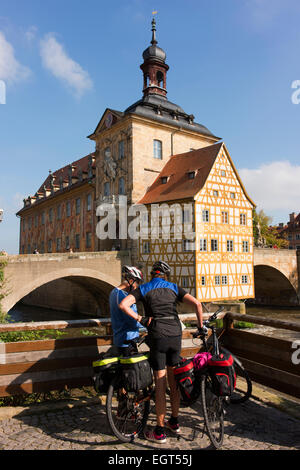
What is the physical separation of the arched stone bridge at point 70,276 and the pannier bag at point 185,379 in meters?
16.6

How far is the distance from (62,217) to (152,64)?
17493mm

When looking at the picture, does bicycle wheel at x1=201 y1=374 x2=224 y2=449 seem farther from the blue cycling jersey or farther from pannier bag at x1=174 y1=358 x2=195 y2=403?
the blue cycling jersey

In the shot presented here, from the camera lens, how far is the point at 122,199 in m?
28.3

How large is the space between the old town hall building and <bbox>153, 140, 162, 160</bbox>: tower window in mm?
78

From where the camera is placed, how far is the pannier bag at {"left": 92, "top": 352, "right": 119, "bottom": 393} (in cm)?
366

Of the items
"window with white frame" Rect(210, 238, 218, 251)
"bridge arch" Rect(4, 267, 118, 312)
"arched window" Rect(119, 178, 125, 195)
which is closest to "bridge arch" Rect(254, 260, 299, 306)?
"window with white frame" Rect(210, 238, 218, 251)

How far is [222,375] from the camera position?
361 cm

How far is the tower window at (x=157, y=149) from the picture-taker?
2914 cm

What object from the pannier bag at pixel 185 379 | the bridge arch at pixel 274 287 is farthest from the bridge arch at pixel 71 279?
the pannier bag at pixel 185 379

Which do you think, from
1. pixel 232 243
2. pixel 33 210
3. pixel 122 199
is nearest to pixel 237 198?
pixel 232 243

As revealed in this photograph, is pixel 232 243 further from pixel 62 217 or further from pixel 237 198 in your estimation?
pixel 62 217

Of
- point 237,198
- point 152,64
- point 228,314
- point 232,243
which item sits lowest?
point 228,314

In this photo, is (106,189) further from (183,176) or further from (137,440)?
(137,440)

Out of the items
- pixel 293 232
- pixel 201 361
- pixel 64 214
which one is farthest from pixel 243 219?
pixel 293 232
